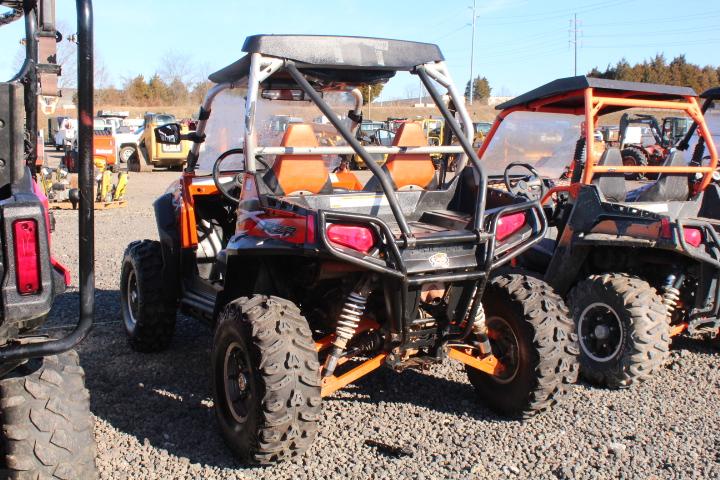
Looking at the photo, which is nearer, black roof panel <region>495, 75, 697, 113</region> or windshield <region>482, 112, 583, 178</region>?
black roof panel <region>495, 75, 697, 113</region>

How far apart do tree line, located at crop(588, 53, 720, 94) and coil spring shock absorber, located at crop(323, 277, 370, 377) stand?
166 ft

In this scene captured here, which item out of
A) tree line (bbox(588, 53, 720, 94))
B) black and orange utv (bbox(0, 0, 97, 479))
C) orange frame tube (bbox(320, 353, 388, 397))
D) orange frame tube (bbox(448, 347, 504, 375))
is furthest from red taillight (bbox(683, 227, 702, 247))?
tree line (bbox(588, 53, 720, 94))

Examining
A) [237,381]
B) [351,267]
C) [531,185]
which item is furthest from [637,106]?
[237,381]

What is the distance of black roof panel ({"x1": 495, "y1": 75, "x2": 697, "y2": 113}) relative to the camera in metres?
5.61

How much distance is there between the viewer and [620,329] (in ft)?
16.4

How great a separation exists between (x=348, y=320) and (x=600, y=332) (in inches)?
87.1

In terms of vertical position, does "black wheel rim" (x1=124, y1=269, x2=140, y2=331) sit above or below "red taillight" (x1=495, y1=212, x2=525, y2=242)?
below

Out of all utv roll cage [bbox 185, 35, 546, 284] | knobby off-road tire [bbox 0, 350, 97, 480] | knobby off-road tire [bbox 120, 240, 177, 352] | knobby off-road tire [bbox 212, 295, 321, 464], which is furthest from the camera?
knobby off-road tire [bbox 120, 240, 177, 352]

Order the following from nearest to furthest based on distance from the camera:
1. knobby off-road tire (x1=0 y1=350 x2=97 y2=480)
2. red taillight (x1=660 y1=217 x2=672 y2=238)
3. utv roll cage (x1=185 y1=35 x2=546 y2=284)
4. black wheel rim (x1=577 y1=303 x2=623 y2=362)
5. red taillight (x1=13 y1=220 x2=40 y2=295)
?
red taillight (x1=13 y1=220 x2=40 y2=295)
knobby off-road tire (x1=0 y1=350 x2=97 y2=480)
utv roll cage (x1=185 y1=35 x2=546 y2=284)
red taillight (x1=660 y1=217 x2=672 y2=238)
black wheel rim (x1=577 y1=303 x2=623 y2=362)

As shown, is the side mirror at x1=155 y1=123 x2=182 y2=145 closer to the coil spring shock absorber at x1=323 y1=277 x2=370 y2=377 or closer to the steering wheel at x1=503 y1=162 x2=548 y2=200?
the coil spring shock absorber at x1=323 y1=277 x2=370 y2=377

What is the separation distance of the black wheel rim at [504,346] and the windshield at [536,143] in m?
2.65

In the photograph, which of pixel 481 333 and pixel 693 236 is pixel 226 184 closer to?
pixel 481 333

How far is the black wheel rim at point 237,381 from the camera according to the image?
12.3ft

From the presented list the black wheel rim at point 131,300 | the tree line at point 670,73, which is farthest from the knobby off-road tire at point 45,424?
the tree line at point 670,73
